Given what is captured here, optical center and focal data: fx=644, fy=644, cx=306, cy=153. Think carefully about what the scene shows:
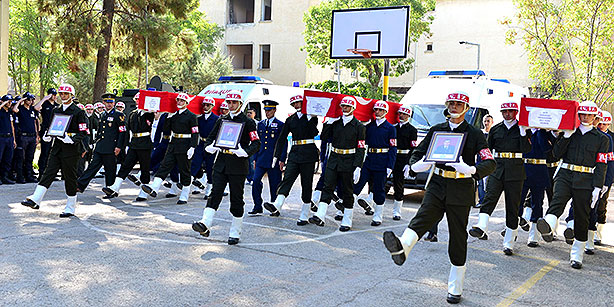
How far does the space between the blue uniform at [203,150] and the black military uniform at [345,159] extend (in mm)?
3731

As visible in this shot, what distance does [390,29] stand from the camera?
17.3 meters

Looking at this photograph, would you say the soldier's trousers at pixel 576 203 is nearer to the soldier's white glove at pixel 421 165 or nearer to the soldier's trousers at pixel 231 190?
the soldier's white glove at pixel 421 165

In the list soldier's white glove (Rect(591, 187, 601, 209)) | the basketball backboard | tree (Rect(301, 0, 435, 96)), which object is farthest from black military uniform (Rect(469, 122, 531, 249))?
tree (Rect(301, 0, 435, 96))

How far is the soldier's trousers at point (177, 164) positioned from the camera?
1223cm

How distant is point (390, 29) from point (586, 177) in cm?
977

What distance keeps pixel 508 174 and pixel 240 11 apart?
39.5m

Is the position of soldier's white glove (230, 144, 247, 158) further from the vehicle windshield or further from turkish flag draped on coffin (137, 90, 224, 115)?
the vehicle windshield

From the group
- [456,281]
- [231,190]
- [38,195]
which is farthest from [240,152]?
[38,195]

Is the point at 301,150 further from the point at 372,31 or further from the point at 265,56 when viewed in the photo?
the point at 265,56

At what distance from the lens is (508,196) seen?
8.91 m

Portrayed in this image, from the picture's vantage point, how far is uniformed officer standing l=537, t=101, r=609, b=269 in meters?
8.33

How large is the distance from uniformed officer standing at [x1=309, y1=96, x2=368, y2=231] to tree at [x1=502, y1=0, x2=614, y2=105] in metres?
15.8

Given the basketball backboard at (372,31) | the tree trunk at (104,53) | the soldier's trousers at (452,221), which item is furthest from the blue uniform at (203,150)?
the tree trunk at (104,53)

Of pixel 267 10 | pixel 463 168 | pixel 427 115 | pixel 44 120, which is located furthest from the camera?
pixel 267 10
